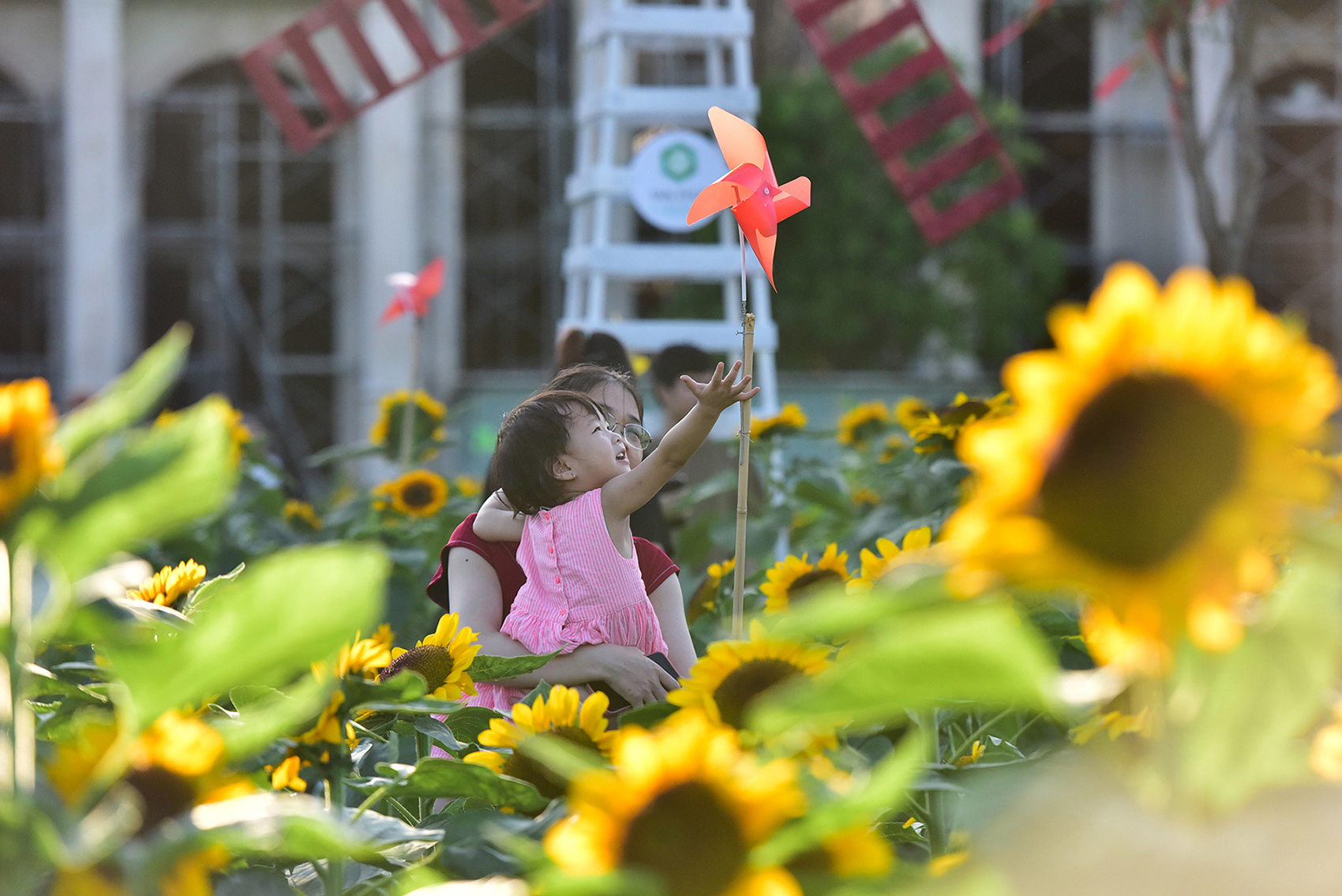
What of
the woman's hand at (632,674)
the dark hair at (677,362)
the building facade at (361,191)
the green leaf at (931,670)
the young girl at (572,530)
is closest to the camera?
the green leaf at (931,670)

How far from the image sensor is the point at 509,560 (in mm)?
1354

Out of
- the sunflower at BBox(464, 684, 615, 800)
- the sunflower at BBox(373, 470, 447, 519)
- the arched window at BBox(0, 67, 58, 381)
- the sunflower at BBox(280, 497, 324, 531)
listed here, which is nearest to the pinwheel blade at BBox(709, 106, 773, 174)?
the sunflower at BBox(464, 684, 615, 800)

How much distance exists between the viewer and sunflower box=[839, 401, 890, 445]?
265cm

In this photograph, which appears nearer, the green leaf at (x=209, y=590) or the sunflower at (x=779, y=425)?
the green leaf at (x=209, y=590)

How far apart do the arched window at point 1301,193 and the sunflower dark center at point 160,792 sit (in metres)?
8.87

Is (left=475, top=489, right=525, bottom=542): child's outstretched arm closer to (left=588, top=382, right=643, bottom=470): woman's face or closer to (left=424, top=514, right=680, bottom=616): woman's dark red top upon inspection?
(left=424, top=514, right=680, bottom=616): woman's dark red top

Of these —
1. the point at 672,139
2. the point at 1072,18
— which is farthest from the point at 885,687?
the point at 1072,18

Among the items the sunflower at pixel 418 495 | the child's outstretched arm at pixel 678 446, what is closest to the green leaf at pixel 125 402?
the child's outstretched arm at pixel 678 446

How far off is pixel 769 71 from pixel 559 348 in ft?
20.7

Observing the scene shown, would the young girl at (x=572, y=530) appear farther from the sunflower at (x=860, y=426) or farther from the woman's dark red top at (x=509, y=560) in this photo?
the sunflower at (x=860, y=426)

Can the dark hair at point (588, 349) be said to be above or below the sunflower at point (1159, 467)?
below

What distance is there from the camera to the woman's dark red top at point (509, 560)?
135 cm

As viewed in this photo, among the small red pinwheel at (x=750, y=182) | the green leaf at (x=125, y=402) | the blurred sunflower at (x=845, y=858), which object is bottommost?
the blurred sunflower at (x=845, y=858)

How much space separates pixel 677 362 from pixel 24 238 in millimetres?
6642
